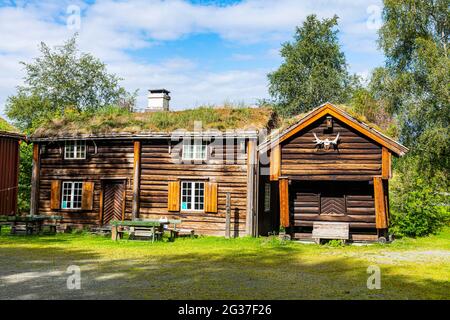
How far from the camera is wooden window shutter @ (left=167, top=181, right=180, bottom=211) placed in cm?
2195

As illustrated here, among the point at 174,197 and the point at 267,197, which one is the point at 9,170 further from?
the point at 267,197

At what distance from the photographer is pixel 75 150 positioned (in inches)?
951

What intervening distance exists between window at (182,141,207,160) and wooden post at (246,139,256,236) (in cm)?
220

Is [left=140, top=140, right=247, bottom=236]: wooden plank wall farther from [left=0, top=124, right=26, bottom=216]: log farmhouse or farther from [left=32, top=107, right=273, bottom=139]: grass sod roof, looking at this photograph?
[left=0, top=124, right=26, bottom=216]: log farmhouse

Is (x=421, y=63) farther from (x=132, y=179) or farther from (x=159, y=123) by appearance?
(x=132, y=179)

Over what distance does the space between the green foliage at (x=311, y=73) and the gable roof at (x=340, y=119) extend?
2417cm

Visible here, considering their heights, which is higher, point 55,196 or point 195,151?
point 195,151

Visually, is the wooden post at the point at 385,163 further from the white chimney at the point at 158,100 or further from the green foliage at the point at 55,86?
the green foliage at the point at 55,86

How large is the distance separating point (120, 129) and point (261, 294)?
15.8m

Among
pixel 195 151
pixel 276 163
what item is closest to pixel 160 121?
pixel 195 151

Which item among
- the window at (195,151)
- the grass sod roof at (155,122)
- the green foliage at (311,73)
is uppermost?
the green foliage at (311,73)

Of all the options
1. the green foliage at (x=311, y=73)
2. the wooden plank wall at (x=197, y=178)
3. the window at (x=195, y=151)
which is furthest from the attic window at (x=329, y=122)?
the green foliage at (x=311, y=73)

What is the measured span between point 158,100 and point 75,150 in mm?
5107

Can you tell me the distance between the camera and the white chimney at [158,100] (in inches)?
1027
